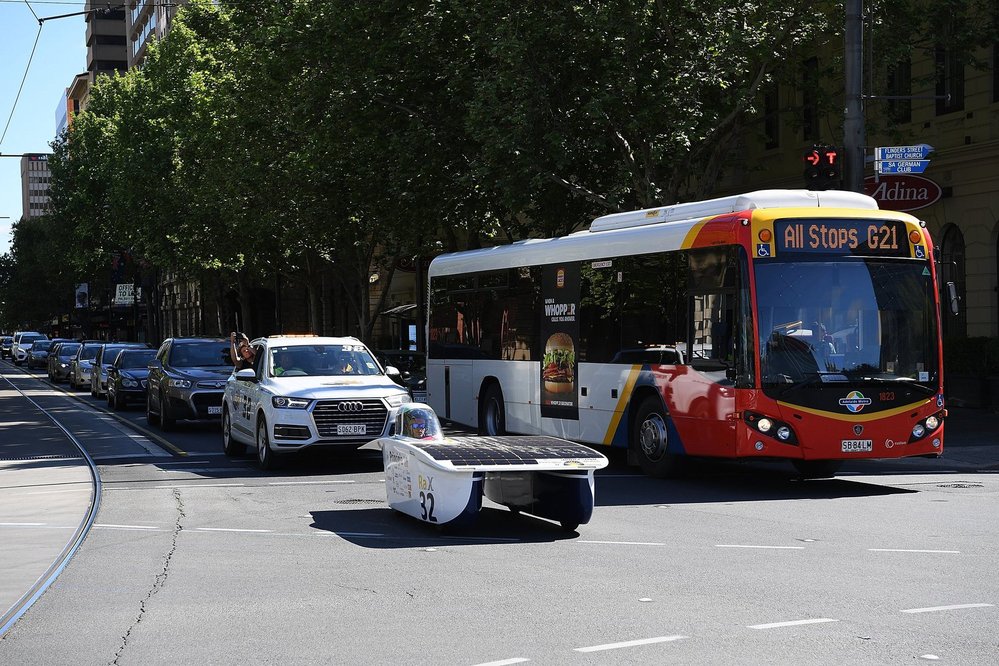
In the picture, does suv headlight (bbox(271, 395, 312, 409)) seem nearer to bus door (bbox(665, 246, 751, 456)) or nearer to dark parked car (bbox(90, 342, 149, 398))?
bus door (bbox(665, 246, 751, 456))

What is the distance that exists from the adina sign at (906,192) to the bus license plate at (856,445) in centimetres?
847

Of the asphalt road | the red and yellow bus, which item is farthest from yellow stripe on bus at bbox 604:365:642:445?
the asphalt road

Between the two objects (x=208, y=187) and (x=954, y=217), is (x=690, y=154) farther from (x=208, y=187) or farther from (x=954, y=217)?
(x=208, y=187)

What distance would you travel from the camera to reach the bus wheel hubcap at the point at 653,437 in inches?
643

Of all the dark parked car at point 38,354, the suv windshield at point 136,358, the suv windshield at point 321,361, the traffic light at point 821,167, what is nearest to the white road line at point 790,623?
the suv windshield at point 321,361

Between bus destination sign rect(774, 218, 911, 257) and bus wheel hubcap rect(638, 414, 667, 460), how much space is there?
2709mm

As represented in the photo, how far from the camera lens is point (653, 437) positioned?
16.5 metres

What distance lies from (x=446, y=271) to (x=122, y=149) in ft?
134

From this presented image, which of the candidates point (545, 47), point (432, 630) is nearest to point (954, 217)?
point (545, 47)

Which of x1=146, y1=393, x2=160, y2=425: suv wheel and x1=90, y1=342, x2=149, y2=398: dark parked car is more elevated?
x1=90, y1=342, x2=149, y2=398: dark parked car

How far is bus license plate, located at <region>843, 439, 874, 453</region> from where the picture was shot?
14.8m

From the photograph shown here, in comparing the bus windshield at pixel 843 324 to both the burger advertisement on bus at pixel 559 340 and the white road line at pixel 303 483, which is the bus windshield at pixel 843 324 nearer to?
the burger advertisement on bus at pixel 559 340

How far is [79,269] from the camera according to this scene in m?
79.4

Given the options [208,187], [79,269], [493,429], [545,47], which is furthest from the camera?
[79,269]
